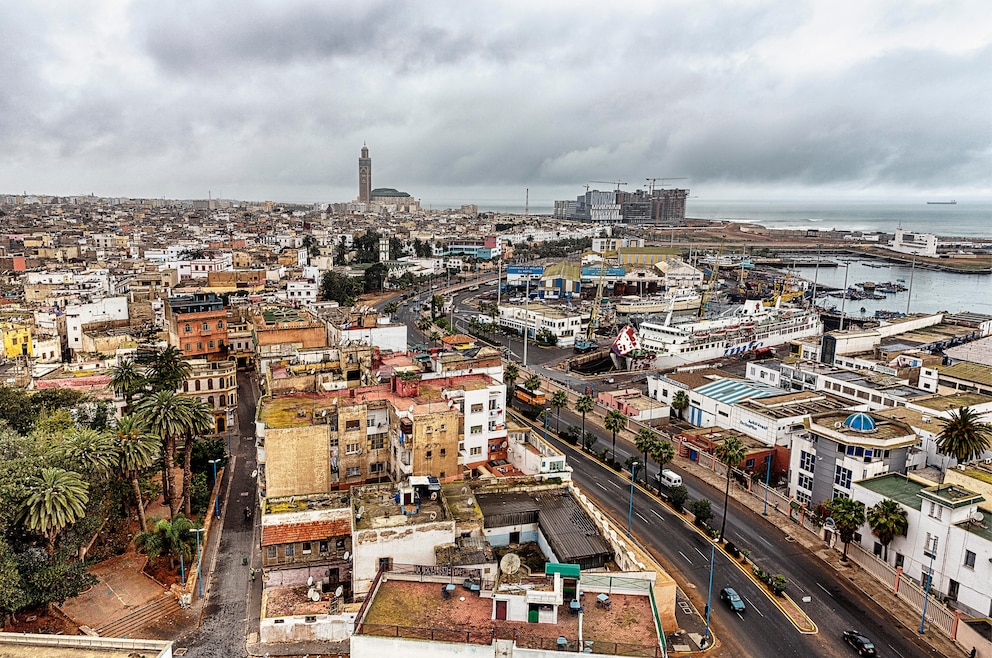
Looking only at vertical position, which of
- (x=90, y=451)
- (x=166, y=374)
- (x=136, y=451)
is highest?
(x=166, y=374)

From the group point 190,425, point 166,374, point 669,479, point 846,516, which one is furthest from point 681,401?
point 166,374

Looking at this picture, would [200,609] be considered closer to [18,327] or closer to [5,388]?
[5,388]

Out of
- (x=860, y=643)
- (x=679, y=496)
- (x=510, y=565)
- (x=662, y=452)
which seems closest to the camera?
(x=510, y=565)

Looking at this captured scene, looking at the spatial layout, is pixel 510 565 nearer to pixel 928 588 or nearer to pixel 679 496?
pixel 928 588

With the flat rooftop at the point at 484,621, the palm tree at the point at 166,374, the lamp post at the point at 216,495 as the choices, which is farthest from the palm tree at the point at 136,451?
the flat rooftop at the point at 484,621

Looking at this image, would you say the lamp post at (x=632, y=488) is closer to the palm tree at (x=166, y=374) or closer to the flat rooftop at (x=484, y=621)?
the flat rooftop at (x=484, y=621)

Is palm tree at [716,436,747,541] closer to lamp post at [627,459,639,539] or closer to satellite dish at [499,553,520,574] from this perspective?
lamp post at [627,459,639,539]
